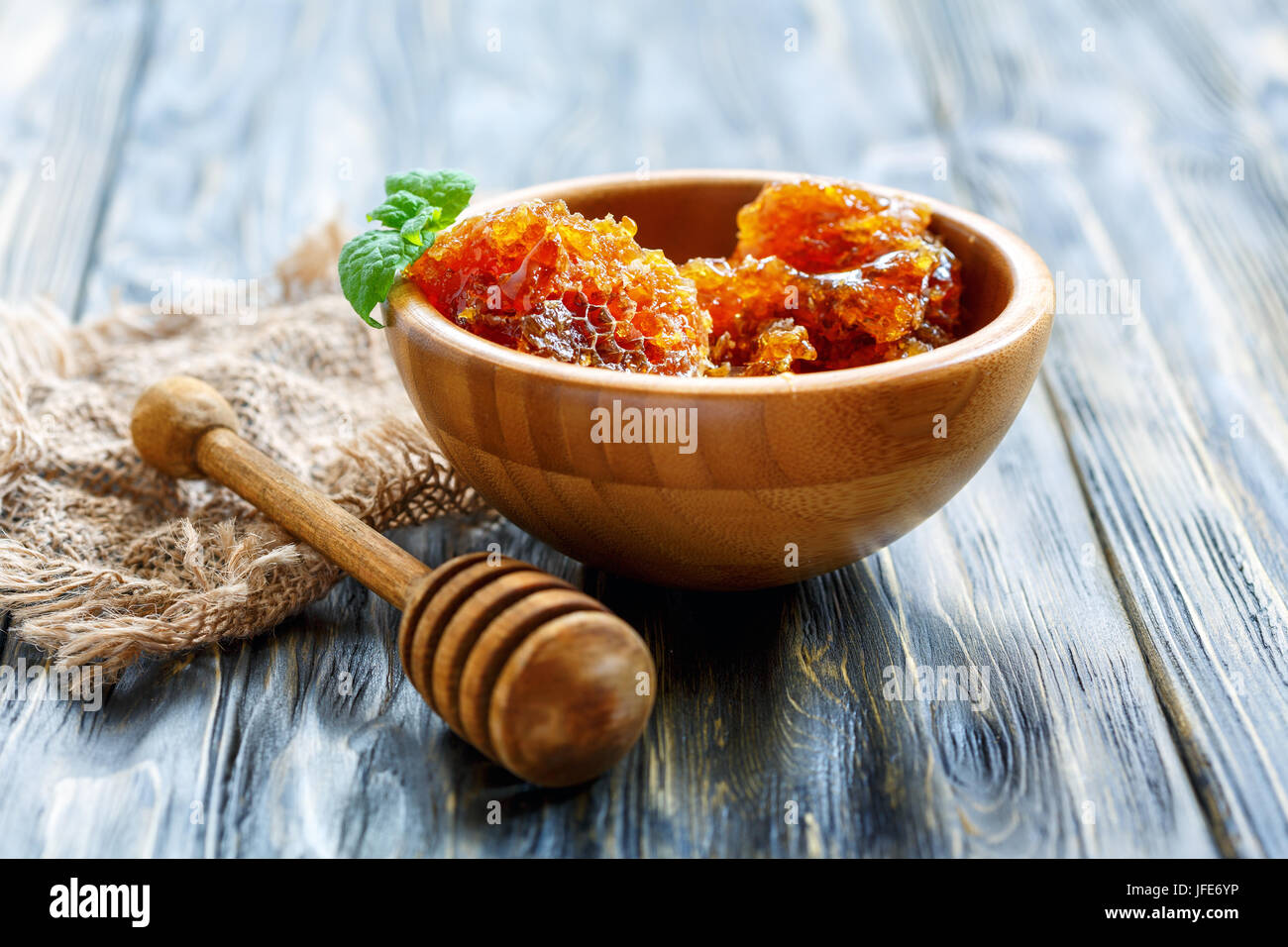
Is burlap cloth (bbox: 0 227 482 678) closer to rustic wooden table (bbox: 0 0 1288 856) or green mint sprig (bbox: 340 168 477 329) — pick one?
rustic wooden table (bbox: 0 0 1288 856)

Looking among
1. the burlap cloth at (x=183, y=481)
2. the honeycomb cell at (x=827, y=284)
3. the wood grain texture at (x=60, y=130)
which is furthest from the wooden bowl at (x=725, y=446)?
the wood grain texture at (x=60, y=130)
